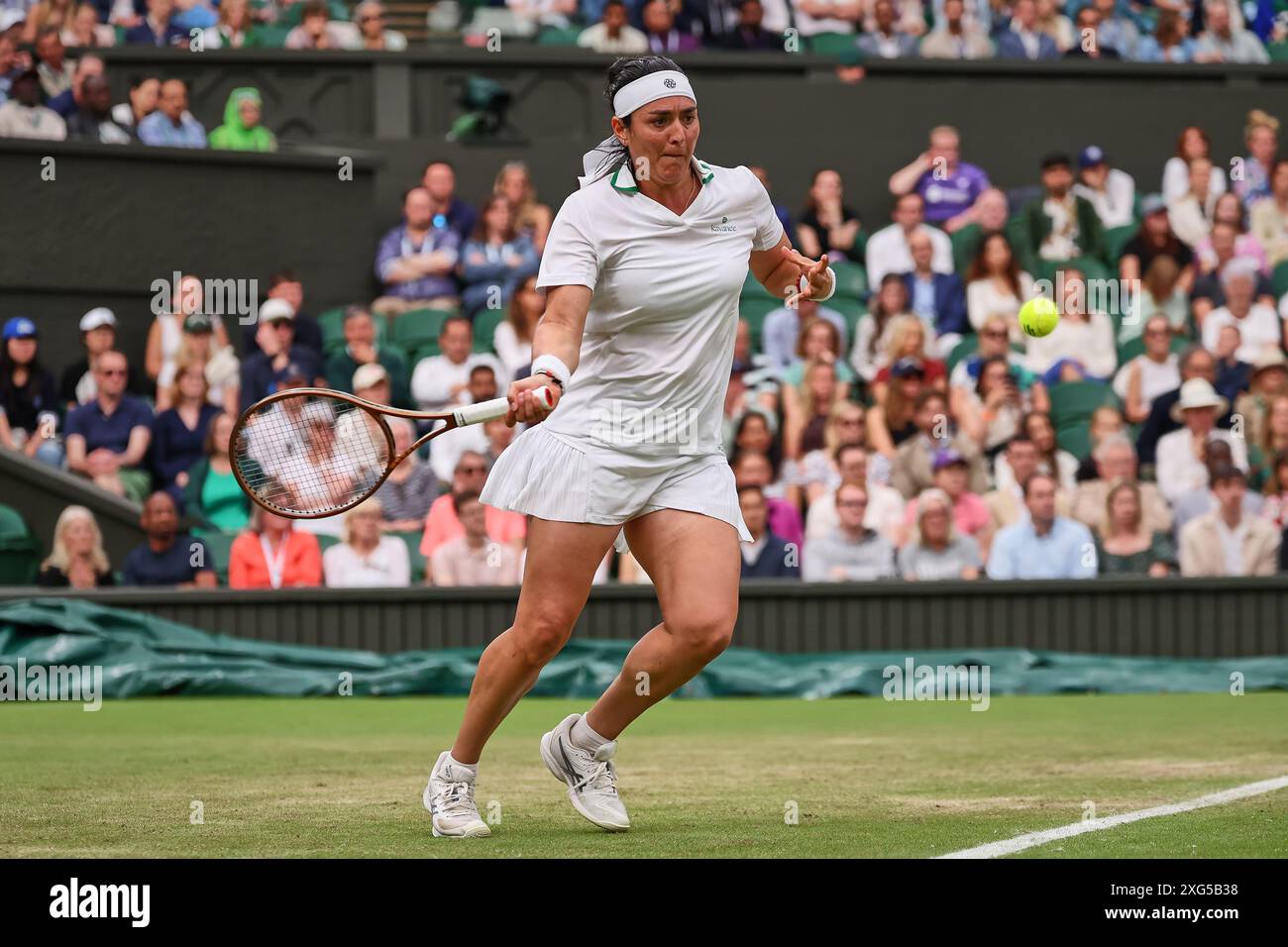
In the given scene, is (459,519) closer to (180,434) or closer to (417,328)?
(180,434)

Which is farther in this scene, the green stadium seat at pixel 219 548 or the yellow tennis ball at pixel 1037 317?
the green stadium seat at pixel 219 548

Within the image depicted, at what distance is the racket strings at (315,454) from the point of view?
233 inches

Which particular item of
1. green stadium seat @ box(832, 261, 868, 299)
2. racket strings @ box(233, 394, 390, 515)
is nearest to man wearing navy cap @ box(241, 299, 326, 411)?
green stadium seat @ box(832, 261, 868, 299)

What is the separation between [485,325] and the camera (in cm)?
1370

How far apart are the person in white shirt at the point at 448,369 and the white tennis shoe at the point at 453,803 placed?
7243 mm

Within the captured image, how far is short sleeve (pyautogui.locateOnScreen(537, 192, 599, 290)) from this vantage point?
5332 millimetres

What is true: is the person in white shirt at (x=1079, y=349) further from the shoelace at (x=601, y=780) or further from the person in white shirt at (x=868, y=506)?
the shoelace at (x=601, y=780)

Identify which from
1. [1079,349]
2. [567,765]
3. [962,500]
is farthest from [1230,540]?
[567,765]

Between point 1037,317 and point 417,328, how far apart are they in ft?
21.0

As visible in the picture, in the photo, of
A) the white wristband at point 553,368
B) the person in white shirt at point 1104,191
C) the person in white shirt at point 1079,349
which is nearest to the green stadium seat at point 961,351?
the person in white shirt at point 1079,349

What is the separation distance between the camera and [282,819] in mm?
Result: 5711

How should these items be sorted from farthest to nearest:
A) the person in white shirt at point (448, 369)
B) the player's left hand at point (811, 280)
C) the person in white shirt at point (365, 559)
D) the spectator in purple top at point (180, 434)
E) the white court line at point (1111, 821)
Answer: the person in white shirt at point (448, 369) → the spectator in purple top at point (180, 434) → the person in white shirt at point (365, 559) → the player's left hand at point (811, 280) → the white court line at point (1111, 821)
